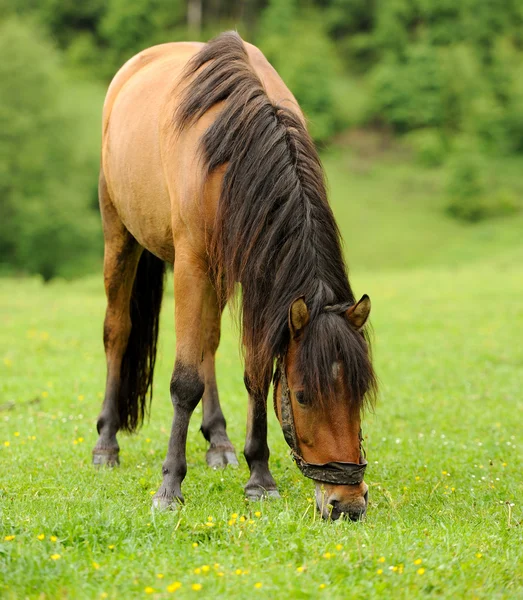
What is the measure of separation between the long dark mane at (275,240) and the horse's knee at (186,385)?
1.71 ft

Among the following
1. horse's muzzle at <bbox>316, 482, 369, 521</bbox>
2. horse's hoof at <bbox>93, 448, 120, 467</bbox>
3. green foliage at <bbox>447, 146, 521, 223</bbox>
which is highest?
green foliage at <bbox>447, 146, 521, 223</bbox>

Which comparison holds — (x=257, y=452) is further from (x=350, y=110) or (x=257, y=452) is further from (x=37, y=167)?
(x=350, y=110)

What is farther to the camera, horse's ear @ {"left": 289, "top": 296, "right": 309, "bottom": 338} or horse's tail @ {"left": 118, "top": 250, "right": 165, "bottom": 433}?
horse's tail @ {"left": 118, "top": 250, "right": 165, "bottom": 433}

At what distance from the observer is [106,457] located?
6.22 metres

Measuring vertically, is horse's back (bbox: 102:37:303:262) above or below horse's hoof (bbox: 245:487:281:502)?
above

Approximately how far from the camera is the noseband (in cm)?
412

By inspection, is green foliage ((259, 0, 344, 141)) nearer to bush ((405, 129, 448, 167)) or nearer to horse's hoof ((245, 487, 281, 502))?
bush ((405, 129, 448, 167))

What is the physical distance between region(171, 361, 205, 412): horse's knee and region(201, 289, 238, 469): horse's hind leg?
50.2 inches

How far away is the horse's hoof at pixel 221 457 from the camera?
6162 millimetres

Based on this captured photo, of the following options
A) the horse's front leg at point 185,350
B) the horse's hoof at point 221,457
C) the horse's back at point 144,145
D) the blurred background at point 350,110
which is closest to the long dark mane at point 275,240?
the horse's front leg at point 185,350

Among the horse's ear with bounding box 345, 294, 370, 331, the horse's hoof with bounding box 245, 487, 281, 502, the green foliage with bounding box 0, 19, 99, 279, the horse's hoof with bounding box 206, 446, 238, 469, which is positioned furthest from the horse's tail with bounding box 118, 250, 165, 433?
the green foliage with bounding box 0, 19, 99, 279

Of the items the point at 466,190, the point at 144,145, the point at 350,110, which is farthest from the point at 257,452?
the point at 350,110

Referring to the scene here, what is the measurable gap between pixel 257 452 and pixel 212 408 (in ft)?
4.34

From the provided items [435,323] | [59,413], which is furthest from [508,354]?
[59,413]
